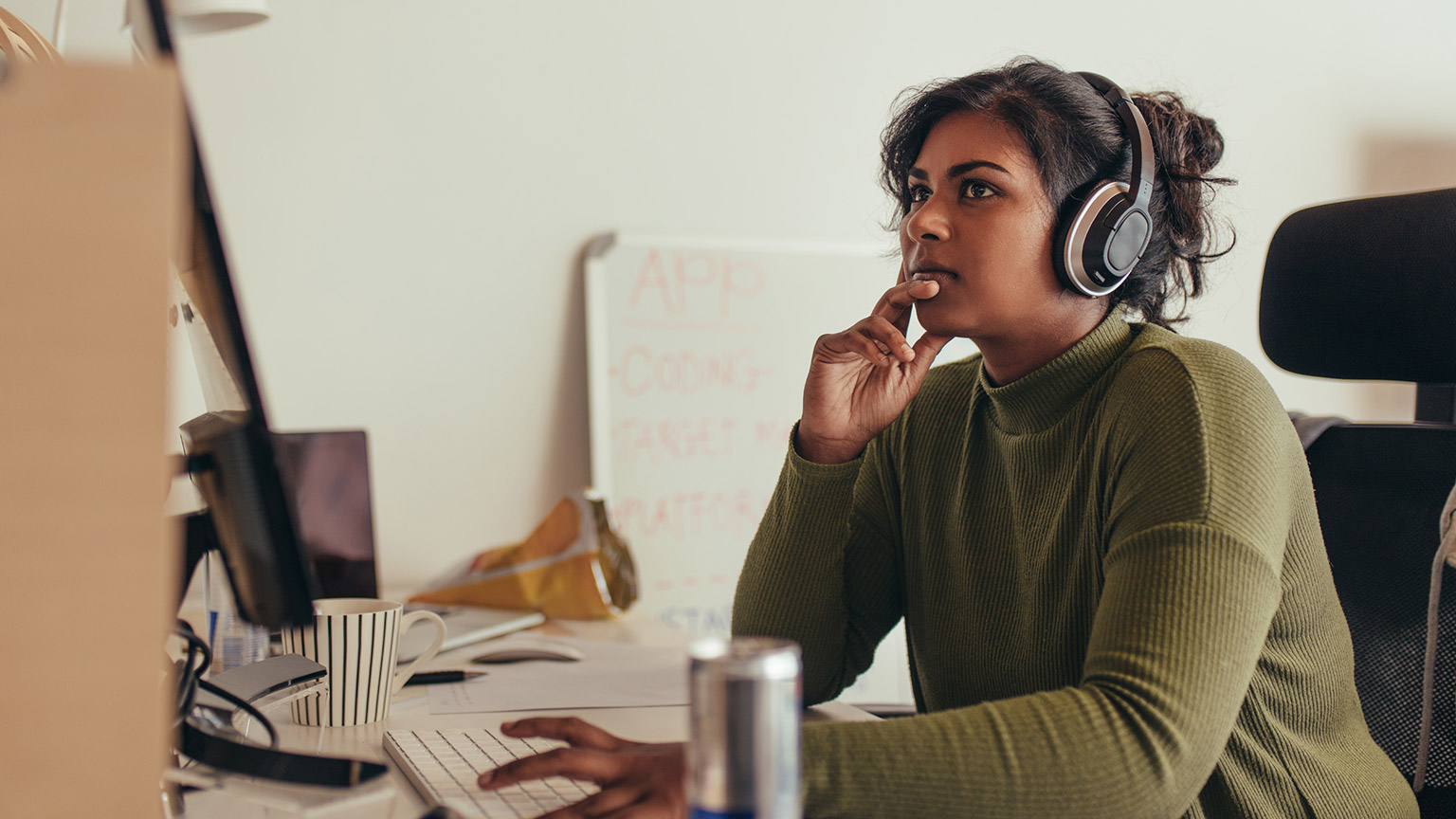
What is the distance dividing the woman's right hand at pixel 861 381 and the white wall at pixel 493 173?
0.87 meters

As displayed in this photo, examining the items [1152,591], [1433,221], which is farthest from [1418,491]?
[1152,591]

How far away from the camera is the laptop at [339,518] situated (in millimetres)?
1384

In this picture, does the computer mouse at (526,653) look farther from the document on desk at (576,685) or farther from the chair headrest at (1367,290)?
the chair headrest at (1367,290)

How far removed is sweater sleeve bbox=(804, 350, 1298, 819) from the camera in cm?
62

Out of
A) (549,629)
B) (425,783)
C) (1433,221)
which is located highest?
(1433,221)

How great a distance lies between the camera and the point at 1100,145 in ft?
3.30

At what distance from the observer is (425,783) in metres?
0.69

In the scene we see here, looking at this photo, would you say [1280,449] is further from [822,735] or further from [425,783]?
[425,783]

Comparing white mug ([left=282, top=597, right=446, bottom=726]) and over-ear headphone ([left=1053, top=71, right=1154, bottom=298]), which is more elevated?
over-ear headphone ([left=1053, top=71, right=1154, bottom=298])

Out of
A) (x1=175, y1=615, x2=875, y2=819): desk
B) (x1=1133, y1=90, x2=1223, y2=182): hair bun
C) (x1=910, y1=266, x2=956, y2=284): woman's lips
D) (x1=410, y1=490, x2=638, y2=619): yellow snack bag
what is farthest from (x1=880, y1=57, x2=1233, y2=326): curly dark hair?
(x1=410, y1=490, x2=638, y2=619): yellow snack bag

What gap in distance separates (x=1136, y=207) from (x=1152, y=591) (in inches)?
16.0

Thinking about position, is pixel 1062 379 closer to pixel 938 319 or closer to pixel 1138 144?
pixel 938 319

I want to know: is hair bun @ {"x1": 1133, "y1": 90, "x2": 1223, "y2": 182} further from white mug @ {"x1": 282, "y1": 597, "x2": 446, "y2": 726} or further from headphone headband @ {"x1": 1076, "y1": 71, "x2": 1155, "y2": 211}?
white mug @ {"x1": 282, "y1": 597, "x2": 446, "y2": 726}

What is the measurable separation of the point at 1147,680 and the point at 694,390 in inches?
51.0
